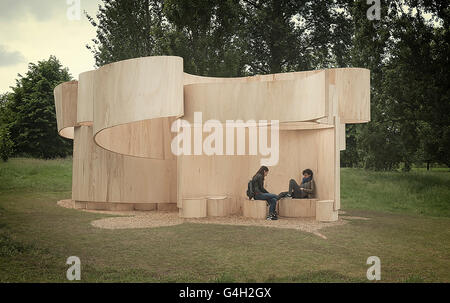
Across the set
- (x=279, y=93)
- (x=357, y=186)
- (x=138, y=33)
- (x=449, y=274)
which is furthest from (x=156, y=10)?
(x=449, y=274)

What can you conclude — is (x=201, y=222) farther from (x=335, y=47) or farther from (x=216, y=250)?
(x=335, y=47)

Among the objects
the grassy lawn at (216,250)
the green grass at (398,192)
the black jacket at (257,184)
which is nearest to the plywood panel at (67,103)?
the grassy lawn at (216,250)

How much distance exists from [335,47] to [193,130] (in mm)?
18159

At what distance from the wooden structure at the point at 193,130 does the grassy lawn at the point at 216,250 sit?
169 cm

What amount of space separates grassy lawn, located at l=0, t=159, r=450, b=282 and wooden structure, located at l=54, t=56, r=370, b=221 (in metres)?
1.69

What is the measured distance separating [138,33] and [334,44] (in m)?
11.7

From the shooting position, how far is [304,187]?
12.4 metres

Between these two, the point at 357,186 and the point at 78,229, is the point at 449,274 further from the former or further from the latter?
the point at 357,186

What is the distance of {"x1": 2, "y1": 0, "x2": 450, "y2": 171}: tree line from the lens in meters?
18.7

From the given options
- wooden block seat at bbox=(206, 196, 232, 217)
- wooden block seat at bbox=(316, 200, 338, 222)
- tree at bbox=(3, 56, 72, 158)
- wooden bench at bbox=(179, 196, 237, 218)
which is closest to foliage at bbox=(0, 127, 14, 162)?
tree at bbox=(3, 56, 72, 158)

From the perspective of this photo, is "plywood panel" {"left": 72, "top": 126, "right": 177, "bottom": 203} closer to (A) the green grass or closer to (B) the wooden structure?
(B) the wooden structure

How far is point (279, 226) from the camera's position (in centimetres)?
1041

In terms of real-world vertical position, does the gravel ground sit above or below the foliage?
below

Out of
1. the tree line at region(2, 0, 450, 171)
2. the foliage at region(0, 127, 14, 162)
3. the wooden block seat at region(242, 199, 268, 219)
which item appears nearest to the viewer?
the wooden block seat at region(242, 199, 268, 219)
